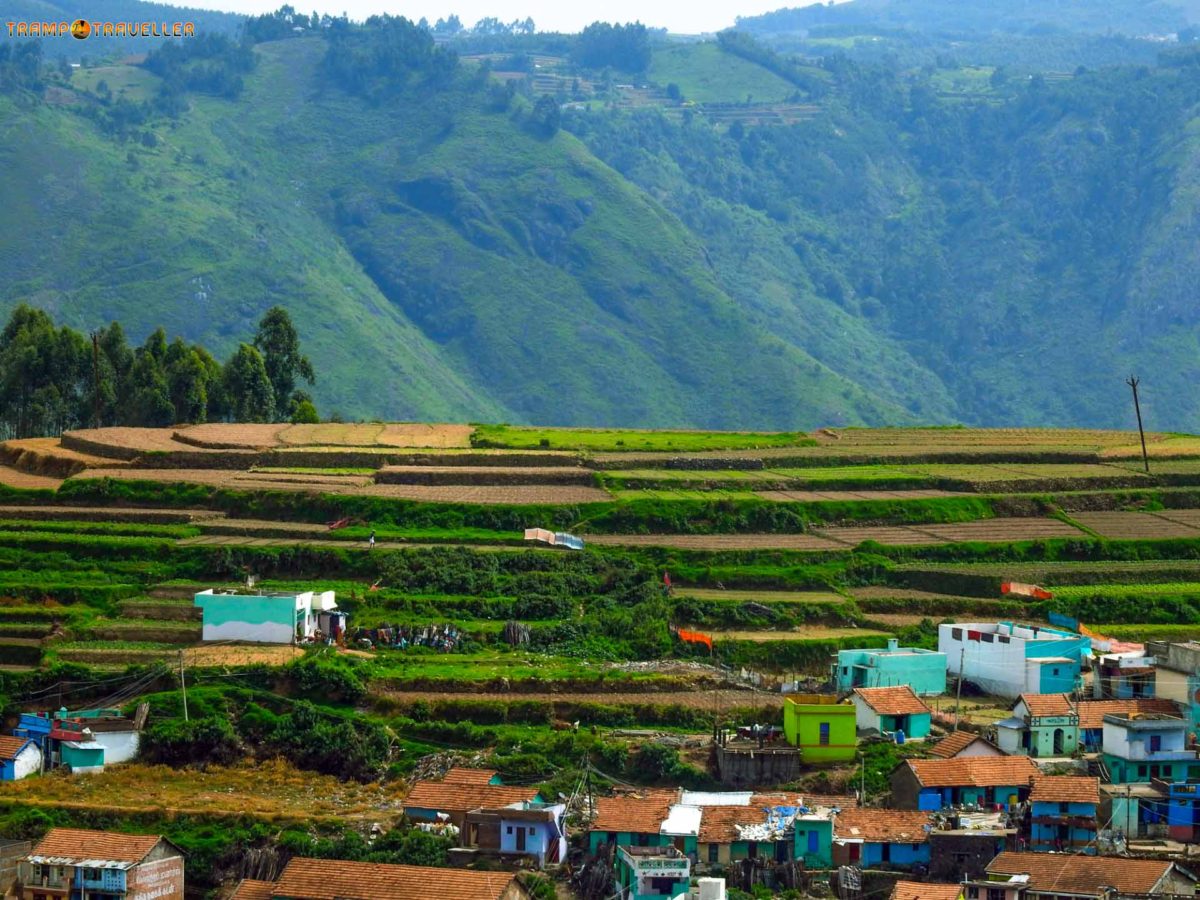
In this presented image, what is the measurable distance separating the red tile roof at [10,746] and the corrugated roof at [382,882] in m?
7.57

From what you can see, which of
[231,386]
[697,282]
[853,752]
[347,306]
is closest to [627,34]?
[697,282]

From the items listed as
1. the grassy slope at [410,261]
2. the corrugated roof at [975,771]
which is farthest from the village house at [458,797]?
the grassy slope at [410,261]

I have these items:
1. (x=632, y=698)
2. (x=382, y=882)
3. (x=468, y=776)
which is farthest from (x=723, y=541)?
(x=382, y=882)

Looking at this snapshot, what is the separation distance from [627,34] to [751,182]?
23.6 m

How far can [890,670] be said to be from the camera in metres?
44.8

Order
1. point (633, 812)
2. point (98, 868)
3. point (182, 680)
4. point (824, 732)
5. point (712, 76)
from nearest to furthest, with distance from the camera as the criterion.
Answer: point (98, 868), point (633, 812), point (824, 732), point (182, 680), point (712, 76)

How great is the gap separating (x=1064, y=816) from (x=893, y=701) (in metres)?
5.37

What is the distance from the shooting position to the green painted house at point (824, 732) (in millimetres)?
41281

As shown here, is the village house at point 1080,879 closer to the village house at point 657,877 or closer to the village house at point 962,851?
the village house at point 962,851

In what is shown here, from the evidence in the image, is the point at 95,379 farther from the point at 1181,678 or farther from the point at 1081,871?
the point at 1081,871

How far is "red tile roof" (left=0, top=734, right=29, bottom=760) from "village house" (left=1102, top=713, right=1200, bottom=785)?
19861 millimetres

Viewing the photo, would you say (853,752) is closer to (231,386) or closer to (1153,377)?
(231,386)

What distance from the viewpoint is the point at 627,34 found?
182875 mm

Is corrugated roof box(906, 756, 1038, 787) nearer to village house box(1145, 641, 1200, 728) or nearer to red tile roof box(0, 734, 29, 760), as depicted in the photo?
village house box(1145, 641, 1200, 728)
